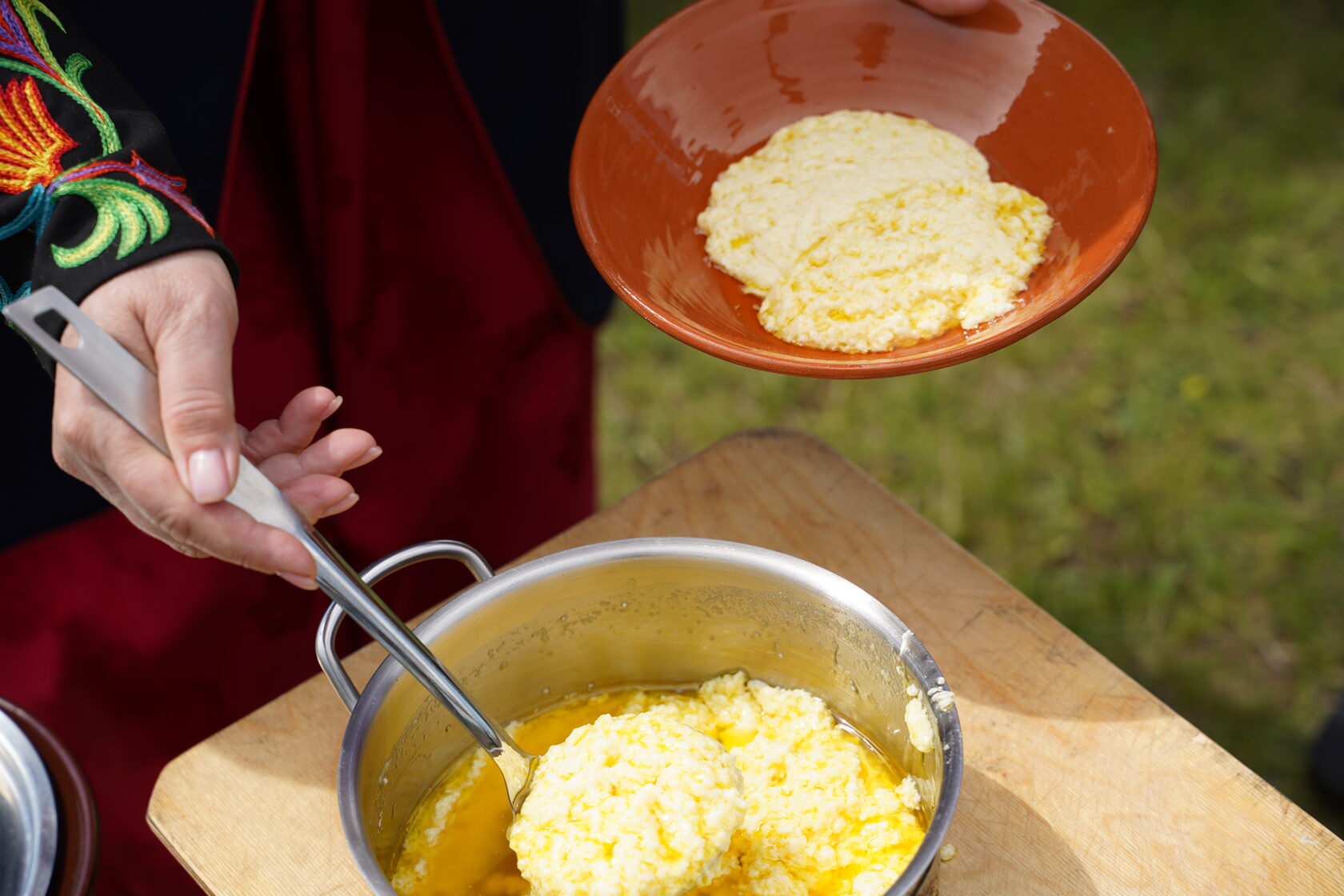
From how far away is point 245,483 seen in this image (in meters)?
0.78

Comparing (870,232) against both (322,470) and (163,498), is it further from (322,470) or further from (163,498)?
(163,498)

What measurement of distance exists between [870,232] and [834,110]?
0.21 meters

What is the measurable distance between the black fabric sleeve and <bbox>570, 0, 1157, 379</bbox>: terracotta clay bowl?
1.19 ft

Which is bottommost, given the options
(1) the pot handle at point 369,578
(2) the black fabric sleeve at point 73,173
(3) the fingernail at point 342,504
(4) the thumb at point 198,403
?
(1) the pot handle at point 369,578

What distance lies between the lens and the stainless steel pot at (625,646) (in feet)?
2.94

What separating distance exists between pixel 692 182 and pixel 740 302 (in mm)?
162

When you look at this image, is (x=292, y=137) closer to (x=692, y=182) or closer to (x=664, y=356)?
(x=692, y=182)

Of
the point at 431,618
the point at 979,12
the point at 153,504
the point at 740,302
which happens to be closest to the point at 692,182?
the point at 740,302

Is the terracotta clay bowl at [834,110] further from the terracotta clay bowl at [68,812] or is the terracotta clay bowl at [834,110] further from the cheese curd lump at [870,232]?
the terracotta clay bowl at [68,812]

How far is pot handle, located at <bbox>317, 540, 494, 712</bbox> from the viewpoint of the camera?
90 centimetres

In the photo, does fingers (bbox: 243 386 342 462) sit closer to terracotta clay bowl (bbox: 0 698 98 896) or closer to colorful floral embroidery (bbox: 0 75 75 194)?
colorful floral embroidery (bbox: 0 75 75 194)

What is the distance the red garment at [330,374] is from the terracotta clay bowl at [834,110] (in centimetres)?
24

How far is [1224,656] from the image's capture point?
1.89 meters

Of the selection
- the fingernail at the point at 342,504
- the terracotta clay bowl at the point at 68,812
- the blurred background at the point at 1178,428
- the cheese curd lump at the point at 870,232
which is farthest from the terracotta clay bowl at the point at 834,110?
the blurred background at the point at 1178,428
